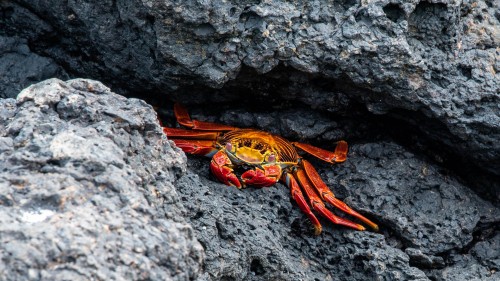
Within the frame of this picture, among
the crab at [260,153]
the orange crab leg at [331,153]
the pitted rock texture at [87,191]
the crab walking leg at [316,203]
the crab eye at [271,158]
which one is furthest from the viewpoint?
the crab eye at [271,158]

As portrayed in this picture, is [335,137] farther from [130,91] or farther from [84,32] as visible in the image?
[84,32]

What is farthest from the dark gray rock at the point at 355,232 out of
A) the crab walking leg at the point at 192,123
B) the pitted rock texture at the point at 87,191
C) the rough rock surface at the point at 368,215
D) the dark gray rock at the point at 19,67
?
the dark gray rock at the point at 19,67

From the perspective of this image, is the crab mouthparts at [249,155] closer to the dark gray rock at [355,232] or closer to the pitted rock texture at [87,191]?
the dark gray rock at [355,232]

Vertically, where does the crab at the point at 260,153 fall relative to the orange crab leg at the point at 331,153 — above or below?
below

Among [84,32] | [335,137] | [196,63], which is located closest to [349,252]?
[335,137]

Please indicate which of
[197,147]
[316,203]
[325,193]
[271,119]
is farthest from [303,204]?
[197,147]

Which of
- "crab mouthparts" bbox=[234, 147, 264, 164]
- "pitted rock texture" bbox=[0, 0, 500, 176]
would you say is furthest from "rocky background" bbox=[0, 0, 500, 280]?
"crab mouthparts" bbox=[234, 147, 264, 164]
